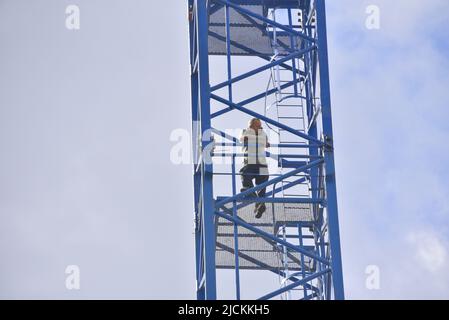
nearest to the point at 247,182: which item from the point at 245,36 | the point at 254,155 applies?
the point at 254,155

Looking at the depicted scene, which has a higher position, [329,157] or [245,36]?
[245,36]

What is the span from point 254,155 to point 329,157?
4.62 ft

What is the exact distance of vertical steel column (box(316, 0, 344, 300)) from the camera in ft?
87.8

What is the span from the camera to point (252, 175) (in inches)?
1089

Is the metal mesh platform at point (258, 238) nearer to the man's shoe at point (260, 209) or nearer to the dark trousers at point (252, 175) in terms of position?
the man's shoe at point (260, 209)

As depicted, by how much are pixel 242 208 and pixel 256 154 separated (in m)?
1.13

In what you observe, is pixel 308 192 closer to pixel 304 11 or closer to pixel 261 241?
pixel 261 241

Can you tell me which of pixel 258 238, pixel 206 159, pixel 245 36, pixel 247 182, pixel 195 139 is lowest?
pixel 258 238

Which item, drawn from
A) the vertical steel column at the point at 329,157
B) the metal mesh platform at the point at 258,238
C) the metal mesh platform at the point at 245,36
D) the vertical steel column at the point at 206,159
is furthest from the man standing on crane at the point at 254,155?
the metal mesh platform at the point at 245,36

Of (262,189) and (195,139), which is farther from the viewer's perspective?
(195,139)

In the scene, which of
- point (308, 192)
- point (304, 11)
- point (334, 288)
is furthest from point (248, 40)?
point (334, 288)

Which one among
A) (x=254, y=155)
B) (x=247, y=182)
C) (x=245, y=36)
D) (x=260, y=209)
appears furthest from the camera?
(x=245, y=36)

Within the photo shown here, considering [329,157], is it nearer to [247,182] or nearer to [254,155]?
[254,155]

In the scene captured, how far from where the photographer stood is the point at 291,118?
95.8 ft
